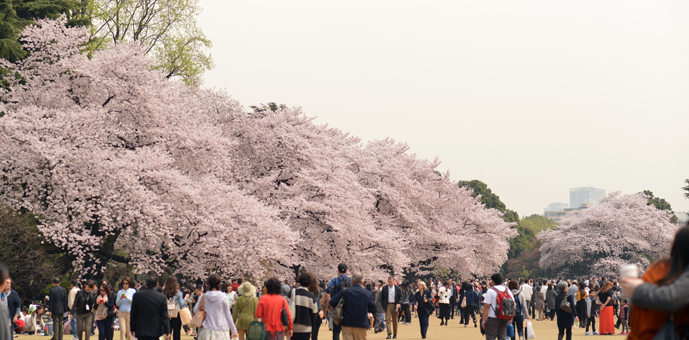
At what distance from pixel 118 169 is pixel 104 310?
34.4ft

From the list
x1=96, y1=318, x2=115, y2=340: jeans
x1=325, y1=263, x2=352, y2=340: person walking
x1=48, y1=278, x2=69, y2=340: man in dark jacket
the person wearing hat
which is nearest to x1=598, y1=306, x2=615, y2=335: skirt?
x1=325, y1=263, x2=352, y2=340: person walking

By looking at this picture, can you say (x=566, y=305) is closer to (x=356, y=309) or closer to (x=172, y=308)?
(x=356, y=309)

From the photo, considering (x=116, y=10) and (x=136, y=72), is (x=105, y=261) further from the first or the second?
(x=116, y=10)

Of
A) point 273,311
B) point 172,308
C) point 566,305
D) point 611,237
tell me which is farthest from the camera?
point 611,237

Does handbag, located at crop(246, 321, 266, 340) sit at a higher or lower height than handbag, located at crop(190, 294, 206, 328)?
lower

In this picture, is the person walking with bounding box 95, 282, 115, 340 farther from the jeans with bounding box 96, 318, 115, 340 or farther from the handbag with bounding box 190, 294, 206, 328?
the handbag with bounding box 190, 294, 206, 328

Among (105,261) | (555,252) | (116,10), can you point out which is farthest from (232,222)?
(555,252)

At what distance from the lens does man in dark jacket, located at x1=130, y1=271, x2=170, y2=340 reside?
9.60m

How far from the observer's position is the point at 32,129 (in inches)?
959

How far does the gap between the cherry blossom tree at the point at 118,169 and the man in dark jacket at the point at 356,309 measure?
49.3 ft

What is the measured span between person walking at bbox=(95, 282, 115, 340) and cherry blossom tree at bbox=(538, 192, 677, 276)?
184 feet

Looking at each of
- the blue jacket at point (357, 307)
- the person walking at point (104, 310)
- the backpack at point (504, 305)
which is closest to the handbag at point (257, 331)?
the blue jacket at point (357, 307)

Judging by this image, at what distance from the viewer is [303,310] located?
10.5 metres

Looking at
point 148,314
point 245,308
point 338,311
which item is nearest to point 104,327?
point 245,308
